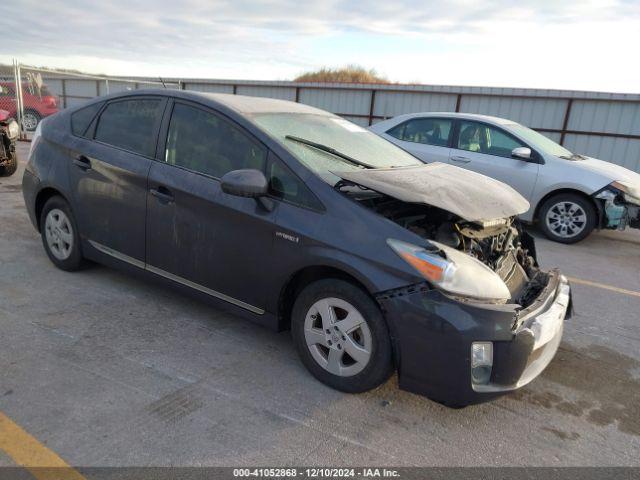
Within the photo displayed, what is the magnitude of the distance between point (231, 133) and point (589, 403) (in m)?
2.72

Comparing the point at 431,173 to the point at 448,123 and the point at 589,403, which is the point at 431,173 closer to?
the point at 589,403

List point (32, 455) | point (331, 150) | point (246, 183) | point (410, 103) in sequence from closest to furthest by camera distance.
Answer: point (32, 455) → point (246, 183) → point (331, 150) → point (410, 103)

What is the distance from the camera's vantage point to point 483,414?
9.28ft

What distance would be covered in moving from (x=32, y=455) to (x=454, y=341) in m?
1.99

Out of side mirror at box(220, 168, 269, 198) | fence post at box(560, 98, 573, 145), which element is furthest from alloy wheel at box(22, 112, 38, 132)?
side mirror at box(220, 168, 269, 198)

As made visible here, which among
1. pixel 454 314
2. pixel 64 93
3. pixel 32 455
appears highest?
pixel 64 93

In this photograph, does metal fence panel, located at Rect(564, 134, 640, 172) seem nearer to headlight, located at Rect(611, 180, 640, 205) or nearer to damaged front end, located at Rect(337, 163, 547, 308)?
headlight, located at Rect(611, 180, 640, 205)

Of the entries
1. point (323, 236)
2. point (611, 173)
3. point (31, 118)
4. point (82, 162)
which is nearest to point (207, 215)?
point (323, 236)

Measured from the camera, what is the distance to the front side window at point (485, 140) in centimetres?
729

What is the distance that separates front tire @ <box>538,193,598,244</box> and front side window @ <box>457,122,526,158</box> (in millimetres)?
917

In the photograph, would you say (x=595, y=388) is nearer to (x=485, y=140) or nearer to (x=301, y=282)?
(x=301, y=282)

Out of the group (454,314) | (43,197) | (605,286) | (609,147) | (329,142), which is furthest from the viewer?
(609,147)

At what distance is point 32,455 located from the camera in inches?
89.7

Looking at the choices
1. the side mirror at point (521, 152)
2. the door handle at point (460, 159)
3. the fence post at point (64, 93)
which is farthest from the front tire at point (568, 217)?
the fence post at point (64, 93)
